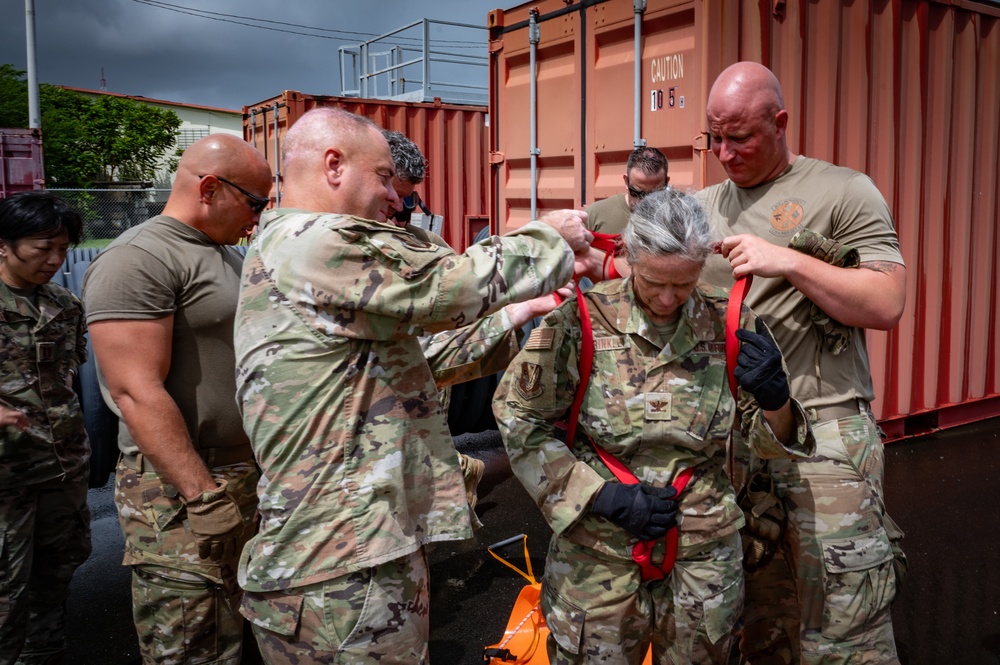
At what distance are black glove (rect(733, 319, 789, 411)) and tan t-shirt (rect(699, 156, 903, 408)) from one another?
41cm

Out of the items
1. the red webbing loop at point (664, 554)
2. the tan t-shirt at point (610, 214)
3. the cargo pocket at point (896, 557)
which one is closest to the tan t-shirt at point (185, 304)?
the red webbing loop at point (664, 554)

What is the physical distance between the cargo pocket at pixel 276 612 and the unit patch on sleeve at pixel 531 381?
2.81 feet

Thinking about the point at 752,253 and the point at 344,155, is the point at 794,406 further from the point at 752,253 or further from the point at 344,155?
the point at 344,155

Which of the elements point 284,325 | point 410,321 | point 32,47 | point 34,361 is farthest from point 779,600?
point 32,47

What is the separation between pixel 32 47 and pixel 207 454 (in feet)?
59.1

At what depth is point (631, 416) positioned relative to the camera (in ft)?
7.72

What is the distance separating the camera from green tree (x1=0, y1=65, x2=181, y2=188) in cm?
3647

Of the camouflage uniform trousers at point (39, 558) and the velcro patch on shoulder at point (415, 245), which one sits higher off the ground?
the velcro patch on shoulder at point (415, 245)

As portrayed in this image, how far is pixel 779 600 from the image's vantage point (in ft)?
9.47

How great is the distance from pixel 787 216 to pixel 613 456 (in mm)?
1047

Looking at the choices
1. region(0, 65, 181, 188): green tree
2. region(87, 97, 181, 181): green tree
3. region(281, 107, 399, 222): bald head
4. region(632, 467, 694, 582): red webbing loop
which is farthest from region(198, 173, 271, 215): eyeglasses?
region(87, 97, 181, 181): green tree

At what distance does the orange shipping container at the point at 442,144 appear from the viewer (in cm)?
1141

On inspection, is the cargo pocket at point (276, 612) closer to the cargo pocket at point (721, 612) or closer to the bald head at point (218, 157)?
the cargo pocket at point (721, 612)

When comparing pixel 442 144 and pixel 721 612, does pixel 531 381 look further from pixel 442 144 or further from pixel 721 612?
pixel 442 144
